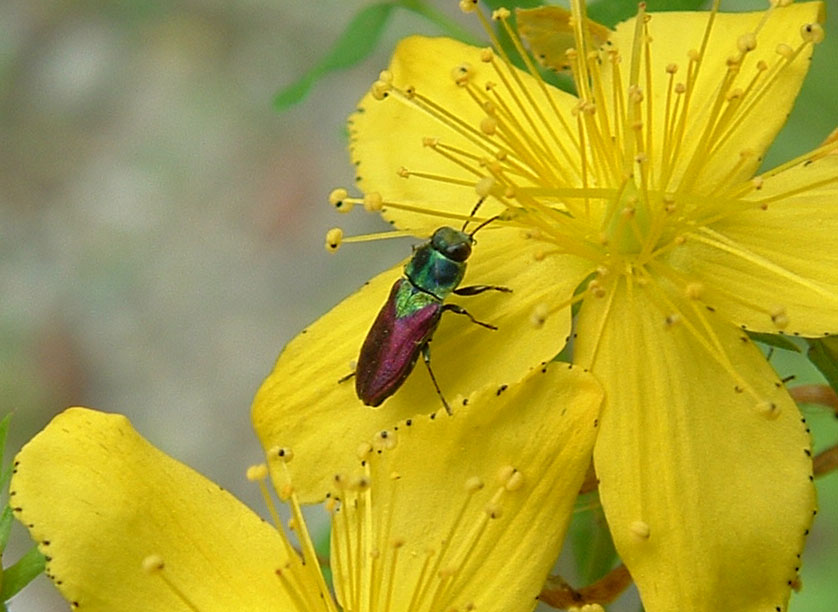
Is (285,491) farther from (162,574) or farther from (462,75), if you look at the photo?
(462,75)

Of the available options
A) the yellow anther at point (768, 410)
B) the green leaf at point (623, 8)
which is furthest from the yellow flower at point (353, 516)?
the green leaf at point (623, 8)

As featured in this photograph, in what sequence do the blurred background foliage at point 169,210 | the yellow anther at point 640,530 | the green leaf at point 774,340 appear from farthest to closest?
the blurred background foliage at point 169,210 → the green leaf at point 774,340 → the yellow anther at point 640,530

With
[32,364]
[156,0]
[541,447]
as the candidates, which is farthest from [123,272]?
[541,447]

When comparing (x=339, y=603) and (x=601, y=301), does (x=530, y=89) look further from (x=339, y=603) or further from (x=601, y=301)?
(x=339, y=603)

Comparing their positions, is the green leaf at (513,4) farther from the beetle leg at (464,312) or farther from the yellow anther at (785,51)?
the beetle leg at (464,312)

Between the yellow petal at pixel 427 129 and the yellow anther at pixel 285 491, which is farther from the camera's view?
the yellow petal at pixel 427 129

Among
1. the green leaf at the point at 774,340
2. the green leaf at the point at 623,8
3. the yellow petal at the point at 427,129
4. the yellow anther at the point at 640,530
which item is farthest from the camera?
the green leaf at the point at 623,8
